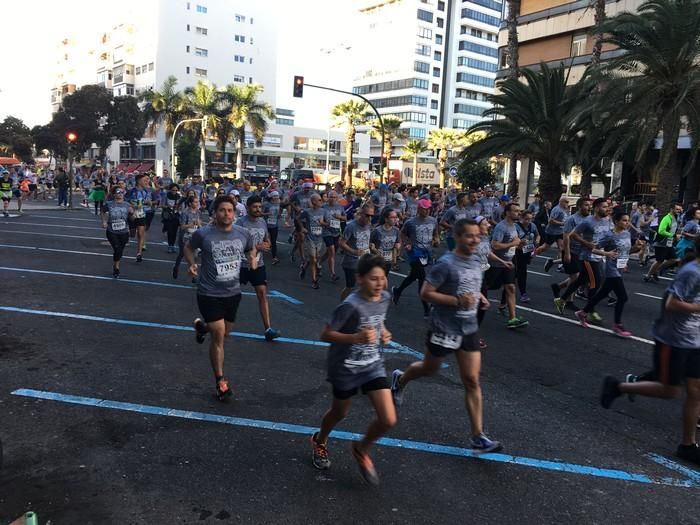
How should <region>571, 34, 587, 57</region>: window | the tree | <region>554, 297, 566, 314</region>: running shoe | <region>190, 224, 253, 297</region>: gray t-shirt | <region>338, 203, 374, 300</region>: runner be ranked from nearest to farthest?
<region>190, 224, 253, 297</region>: gray t-shirt < <region>338, 203, 374, 300</region>: runner < <region>554, 297, 566, 314</region>: running shoe < <region>571, 34, 587, 57</region>: window < the tree

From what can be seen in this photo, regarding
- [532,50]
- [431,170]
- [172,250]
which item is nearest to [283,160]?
[431,170]

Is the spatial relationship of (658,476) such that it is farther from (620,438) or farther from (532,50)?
(532,50)

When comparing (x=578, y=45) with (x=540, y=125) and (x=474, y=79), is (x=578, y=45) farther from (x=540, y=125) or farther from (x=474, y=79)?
(x=474, y=79)

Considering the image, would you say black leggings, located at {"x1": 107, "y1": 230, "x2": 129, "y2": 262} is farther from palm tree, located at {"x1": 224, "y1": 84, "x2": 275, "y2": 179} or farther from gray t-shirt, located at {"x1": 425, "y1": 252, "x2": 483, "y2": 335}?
palm tree, located at {"x1": 224, "y1": 84, "x2": 275, "y2": 179}

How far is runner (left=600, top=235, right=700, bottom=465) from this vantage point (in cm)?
430

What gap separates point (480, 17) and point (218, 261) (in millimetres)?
105763

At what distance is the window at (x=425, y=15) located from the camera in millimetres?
96281

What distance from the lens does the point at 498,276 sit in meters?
8.37

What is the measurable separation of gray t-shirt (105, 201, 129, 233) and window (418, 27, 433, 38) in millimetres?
94135

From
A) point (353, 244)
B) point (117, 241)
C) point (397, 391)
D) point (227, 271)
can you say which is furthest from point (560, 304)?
point (117, 241)

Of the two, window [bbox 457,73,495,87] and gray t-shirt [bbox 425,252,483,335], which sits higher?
window [bbox 457,73,495,87]

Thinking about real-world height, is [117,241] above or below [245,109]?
below

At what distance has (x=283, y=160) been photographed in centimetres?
8031

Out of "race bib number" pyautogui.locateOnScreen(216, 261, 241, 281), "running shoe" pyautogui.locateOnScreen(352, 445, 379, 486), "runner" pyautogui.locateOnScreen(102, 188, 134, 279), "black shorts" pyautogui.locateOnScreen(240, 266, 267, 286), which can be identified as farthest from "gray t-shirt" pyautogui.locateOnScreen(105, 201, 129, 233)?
"running shoe" pyautogui.locateOnScreen(352, 445, 379, 486)
